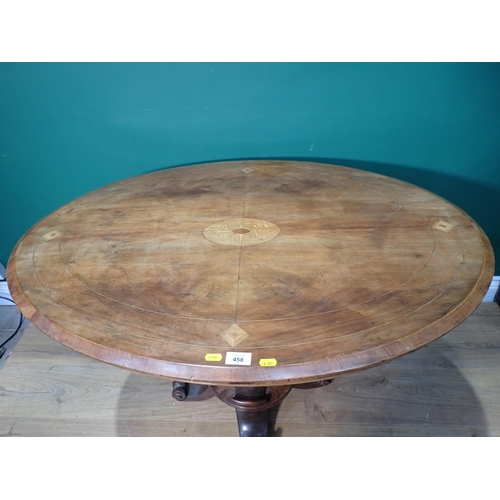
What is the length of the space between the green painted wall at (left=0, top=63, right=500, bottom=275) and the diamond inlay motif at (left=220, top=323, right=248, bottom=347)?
101cm

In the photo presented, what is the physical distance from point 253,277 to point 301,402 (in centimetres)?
78

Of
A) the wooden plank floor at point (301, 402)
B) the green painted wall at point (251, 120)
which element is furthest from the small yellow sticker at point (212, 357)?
the green painted wall at point (251, 120)

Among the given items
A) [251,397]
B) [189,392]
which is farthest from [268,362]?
[189,392]

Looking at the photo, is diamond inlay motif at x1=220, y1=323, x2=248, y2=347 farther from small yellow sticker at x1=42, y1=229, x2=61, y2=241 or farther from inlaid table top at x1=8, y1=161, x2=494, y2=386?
small yellow sticker at x1=42, y1=229, x2=61, y2=241

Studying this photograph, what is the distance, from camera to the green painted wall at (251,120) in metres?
1.44

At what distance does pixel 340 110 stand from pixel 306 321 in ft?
3.39

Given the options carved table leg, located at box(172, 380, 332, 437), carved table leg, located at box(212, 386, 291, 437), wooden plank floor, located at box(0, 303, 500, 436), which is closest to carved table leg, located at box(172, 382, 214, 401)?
carved table leg, located at box(172, 380, 332, 437)

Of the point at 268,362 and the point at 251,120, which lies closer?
the point at 268,362

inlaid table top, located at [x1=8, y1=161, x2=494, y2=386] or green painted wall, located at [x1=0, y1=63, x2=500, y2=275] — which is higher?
green painted wall, located at [x1=0, y1=63, x2=500, y2=275]

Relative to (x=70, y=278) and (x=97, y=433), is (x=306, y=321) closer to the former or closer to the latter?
(x=70, y=278)

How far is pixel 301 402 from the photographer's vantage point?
4.72 ft

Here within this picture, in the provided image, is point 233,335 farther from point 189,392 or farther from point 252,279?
point 189,392

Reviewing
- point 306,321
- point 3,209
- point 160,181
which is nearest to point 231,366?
point 306,321

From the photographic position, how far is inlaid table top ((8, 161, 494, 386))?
675 mm
